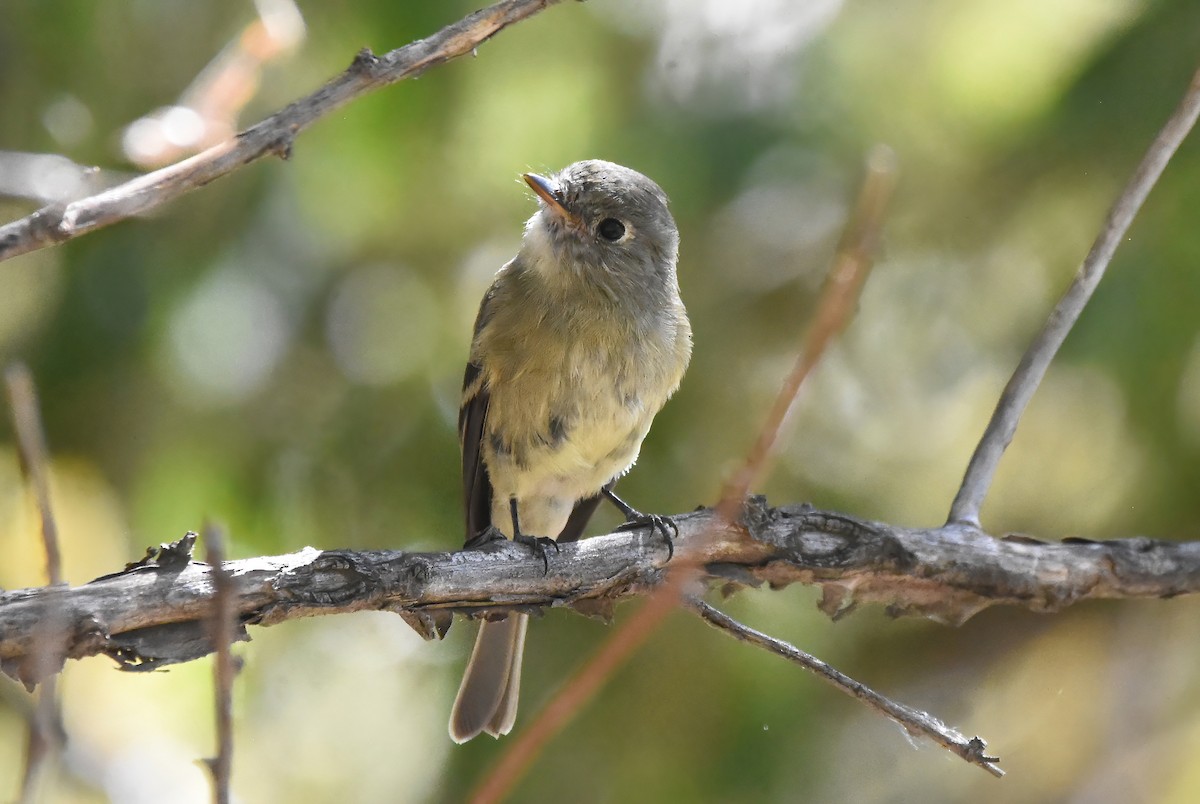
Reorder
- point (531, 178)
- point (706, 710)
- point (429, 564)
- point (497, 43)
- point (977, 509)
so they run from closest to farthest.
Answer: point (429, 564) → point (977, 509) → point (531, 178) → point (706, 710) → point (497, 43)

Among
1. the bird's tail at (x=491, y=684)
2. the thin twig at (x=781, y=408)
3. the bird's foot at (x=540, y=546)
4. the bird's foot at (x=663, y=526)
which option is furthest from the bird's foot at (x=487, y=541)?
the thin twig at (x=781, y=408)

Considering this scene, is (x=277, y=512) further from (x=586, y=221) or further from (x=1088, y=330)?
(x=1088, y=330)

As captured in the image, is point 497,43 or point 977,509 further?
point 497,43

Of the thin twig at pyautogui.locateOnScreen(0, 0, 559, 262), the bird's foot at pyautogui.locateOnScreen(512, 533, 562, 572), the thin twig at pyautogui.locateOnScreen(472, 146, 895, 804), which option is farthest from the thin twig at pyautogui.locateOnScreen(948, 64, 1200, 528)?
the thin twig at pyautogui.locateOnScreen(472, 146, 895, 804)

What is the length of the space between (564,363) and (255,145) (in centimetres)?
161

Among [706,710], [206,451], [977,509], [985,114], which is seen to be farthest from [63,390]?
[985,114]

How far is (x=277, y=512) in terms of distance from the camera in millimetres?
3463

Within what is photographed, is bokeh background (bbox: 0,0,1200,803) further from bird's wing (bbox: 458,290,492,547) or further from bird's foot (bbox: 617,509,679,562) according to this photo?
bird's foot (bbox: 617,509,679,562)

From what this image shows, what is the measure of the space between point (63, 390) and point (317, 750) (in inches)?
50.1

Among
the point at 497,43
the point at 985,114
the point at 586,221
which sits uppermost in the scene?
the point at 497,43

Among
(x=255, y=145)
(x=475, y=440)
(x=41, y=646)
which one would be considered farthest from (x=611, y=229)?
(x=41, y=646)

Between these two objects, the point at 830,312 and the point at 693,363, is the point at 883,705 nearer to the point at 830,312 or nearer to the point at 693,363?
the point at 830,312

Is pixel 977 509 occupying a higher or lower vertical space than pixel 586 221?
lower

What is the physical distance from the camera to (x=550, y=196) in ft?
10.9
